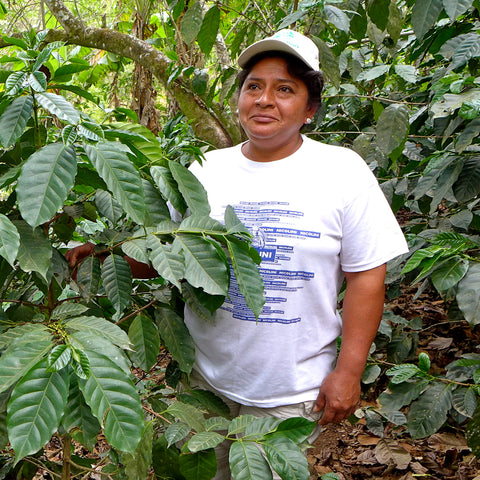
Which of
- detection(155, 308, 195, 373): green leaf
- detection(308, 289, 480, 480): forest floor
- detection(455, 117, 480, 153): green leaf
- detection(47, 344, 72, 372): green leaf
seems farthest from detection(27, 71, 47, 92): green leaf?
detection(308, 289, 480, 480): forest floor

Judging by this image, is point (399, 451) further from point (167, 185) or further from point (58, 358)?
point (58, 358)

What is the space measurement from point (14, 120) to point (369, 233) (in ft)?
2.91

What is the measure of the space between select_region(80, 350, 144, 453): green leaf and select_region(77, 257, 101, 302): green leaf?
0.49 m

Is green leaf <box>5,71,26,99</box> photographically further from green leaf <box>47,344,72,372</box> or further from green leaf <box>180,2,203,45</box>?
green leaf <box>180,2,203,45</box>

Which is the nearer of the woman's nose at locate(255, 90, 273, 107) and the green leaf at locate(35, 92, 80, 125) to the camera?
the green leaf at locate(35, 92, 80, 125)

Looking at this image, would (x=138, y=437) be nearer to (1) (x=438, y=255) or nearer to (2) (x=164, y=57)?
(1) (x=438, y=255)

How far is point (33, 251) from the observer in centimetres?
109

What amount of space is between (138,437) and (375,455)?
1847 millimetres

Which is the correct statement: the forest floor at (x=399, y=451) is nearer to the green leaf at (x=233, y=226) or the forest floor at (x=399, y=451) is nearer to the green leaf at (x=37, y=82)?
the green leaf at (x=233, y=226)

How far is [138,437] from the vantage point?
0.84 m

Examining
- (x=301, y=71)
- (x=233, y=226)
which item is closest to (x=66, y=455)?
(x=233, y=226)

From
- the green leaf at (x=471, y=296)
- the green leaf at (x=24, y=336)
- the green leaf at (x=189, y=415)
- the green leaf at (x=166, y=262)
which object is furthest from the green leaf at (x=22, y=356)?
the green leaf at (x=471, y=296)

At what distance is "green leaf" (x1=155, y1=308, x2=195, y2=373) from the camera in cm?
139

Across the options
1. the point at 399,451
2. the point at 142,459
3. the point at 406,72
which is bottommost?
the point at 399,451
